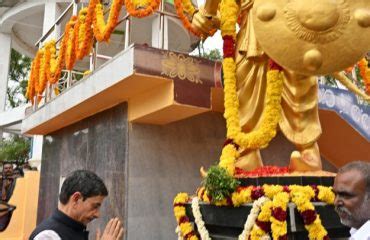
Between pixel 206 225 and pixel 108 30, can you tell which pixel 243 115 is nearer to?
pixel 206 225

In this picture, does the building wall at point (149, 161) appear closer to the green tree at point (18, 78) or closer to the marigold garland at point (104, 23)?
the marigold garland at point (104, 23)

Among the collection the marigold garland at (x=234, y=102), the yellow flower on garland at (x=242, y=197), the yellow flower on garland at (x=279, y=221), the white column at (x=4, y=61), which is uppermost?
the white column at (x=4, y=61)

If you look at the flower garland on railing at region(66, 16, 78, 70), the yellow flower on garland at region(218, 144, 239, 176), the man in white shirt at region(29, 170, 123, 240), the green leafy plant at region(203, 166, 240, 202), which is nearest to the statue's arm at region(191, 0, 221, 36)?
the yellow flower on garland at region(218, 144, 239, 176)

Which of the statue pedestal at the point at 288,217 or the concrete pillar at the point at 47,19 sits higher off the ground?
the concrete pillar at the point at 47,19

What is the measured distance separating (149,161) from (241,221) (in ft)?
7.18

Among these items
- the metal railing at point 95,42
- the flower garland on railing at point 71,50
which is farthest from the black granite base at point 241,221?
the flower garland on railing at point 71,50

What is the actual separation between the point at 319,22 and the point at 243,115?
1.21m

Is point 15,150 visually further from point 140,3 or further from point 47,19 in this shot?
point 140,3

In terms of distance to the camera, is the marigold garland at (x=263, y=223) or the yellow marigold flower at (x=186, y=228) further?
the yellow marigold flower at (x=186, y=228)

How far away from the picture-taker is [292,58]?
3.28 m

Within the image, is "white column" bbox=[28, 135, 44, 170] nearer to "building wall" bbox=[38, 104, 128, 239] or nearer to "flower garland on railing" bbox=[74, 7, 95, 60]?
"building wall" bbox=[38, 104, 128, 239]

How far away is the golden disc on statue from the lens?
3.16 metres

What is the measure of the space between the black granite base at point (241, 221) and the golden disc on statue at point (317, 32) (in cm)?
114

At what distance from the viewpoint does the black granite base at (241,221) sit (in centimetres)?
318
